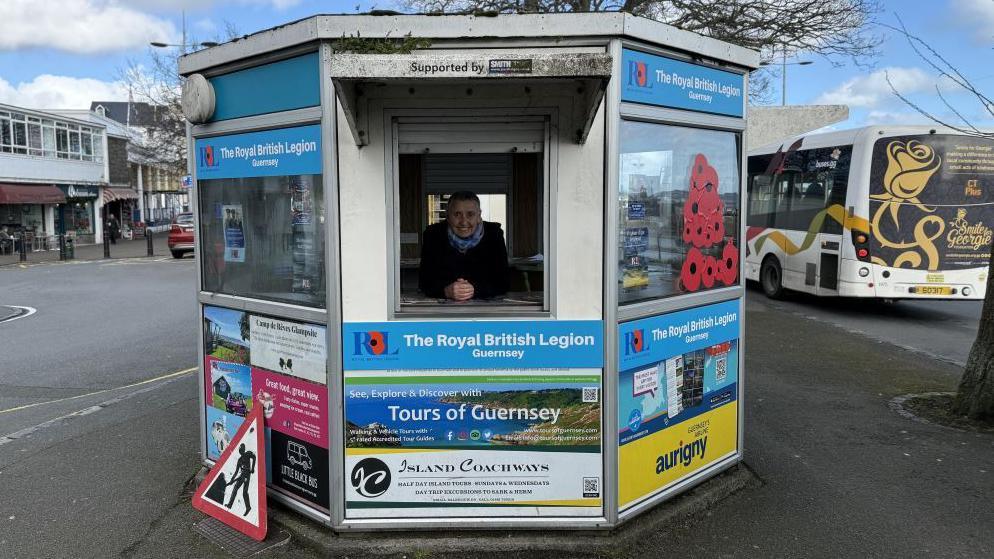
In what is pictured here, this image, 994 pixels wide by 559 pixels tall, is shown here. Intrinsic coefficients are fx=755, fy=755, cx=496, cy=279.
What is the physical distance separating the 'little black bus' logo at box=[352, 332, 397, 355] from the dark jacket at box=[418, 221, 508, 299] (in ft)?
2.96

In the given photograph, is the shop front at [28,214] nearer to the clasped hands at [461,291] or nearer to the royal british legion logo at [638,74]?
the clasped hands at [461,291]

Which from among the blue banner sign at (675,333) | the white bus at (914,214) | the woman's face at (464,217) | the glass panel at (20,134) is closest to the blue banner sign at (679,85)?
the blue banner sign at (675,333)

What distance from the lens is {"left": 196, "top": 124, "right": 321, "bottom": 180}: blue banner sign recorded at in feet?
12.6

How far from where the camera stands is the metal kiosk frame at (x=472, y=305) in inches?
146

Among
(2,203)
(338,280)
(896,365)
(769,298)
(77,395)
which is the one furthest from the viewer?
(2,203)

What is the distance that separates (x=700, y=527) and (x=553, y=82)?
8.19 ft

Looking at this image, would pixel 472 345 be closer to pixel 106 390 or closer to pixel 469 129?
pixel 469 129

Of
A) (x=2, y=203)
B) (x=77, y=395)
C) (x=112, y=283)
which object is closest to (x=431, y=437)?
(x=77, y=395)

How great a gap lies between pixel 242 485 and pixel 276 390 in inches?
21.0

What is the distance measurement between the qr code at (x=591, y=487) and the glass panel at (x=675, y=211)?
0.92 meters

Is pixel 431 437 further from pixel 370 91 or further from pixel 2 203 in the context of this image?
pixel 2 203

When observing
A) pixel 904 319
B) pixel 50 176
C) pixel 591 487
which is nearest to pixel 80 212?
pixel 50 176

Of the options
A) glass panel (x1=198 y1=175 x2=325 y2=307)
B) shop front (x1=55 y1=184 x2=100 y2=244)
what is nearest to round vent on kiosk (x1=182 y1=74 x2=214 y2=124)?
glass panel (x1=198 y1=175 x2=325 y2=307)

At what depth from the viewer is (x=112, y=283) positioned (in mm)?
19094
